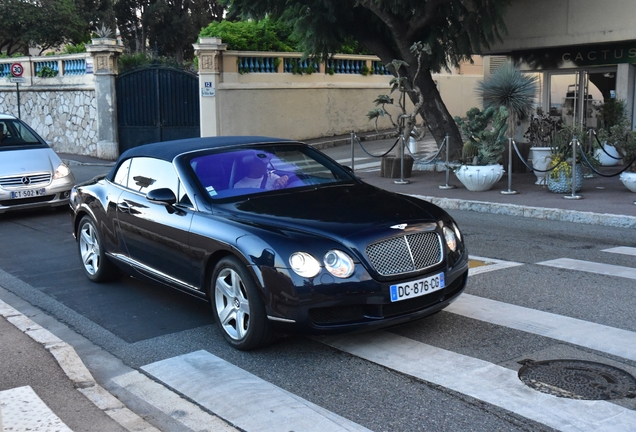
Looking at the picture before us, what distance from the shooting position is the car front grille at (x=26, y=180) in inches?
482

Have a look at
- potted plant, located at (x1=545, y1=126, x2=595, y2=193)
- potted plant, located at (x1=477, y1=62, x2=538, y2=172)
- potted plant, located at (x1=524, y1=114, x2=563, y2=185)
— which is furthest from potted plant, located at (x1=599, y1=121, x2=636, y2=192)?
potted plant, located at (x1=477, y1=62, x2=538, y2=172)

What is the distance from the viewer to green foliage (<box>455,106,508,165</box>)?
45.5 ft

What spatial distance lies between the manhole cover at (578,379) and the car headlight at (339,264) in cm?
131

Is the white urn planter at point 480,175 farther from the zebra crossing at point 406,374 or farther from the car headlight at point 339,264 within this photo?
the car headlight at point 339,264

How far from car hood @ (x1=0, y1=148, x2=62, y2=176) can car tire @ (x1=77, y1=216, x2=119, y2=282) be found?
4.69m

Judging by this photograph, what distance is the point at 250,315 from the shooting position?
5.45 m

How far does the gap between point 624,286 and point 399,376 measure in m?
3.18

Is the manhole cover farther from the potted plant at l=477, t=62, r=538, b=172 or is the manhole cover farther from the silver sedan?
the potted plant at l=477, t=62, r=538, b=172

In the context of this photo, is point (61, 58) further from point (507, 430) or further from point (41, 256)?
point (507, 430)

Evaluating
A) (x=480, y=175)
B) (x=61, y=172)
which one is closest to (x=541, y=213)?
(x=480, y=175)

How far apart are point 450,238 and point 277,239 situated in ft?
4.57

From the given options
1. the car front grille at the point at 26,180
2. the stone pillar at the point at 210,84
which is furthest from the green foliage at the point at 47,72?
the car front grille at the point at 26,180

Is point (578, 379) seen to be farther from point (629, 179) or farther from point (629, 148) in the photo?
point (629, 148)

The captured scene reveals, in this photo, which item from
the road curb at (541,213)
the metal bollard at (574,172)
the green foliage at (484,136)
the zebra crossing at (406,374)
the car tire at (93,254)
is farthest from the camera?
the green foliage at (484,136)
